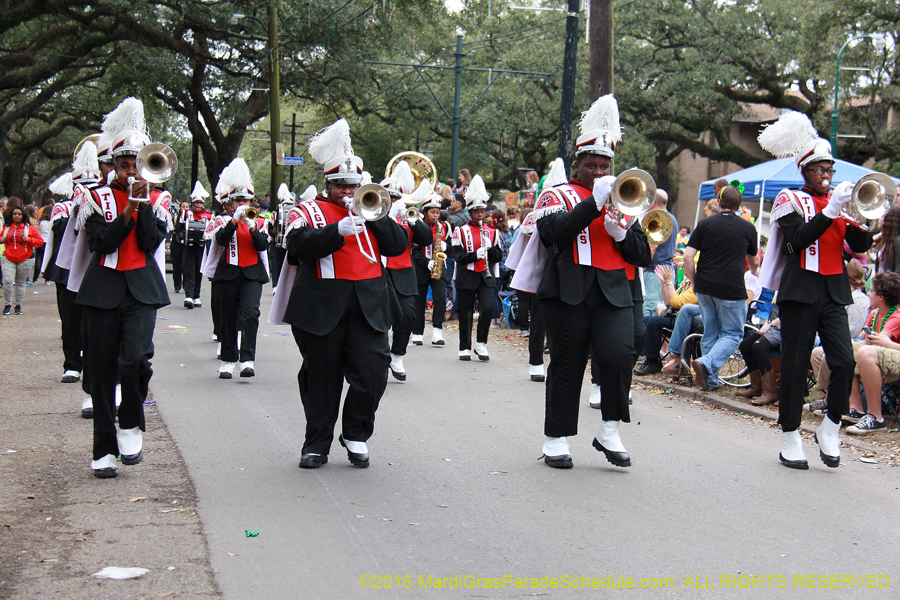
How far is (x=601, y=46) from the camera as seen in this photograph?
13.2 metres

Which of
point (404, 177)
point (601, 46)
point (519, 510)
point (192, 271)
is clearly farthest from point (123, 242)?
point (192, 271)

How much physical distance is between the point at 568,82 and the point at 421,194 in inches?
159

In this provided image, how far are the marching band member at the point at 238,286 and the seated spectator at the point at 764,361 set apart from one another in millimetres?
5122

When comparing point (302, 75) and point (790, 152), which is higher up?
point (302, 75)

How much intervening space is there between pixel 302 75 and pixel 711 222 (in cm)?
2219

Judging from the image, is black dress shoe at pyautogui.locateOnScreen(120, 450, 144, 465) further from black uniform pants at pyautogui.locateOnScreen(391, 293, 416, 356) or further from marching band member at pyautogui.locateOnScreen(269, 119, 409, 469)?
black uniform pants at pyautogui.locateOnScreen(391, 293, 416, 356)

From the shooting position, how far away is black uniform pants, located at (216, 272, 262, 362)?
1019cm

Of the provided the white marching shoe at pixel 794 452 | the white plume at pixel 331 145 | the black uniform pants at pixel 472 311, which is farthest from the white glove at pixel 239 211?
the white marching shoe at pixel 794 452

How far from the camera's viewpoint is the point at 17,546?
460 cm

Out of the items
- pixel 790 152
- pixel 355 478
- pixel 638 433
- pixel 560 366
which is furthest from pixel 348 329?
pixel 790 152

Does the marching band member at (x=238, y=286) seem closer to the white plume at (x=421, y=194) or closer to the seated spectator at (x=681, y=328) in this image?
the white plume at (x=421, y=194)

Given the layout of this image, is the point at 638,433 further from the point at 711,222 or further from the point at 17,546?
the point at 17,546

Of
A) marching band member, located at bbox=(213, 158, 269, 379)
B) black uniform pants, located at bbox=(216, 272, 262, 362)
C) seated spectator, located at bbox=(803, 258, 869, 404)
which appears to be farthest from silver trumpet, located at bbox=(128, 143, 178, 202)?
seated spectator, located at bbox=(803, 258, 869, 404)

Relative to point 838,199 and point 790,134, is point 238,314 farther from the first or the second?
point 838,199
